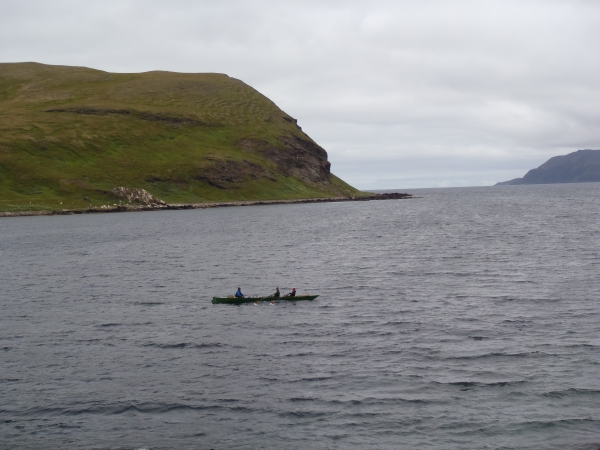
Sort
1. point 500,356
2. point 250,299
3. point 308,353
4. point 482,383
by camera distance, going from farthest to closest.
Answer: point 250,299
point 308,353
point 500,356
point 482,383

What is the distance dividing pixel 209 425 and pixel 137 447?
3.53m

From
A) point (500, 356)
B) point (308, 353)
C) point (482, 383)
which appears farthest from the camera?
point (308, 353)

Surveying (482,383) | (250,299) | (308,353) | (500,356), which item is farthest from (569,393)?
(250,299)

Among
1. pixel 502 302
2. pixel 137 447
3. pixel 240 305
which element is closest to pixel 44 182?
pixel 240 305

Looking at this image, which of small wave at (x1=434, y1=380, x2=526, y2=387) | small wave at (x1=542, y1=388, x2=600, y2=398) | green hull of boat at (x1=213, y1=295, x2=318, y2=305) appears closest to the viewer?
small wave at (x1=542, y1=388, x2=600, y2=398)

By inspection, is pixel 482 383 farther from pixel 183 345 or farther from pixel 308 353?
pixel 183 345

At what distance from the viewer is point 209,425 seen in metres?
29.3

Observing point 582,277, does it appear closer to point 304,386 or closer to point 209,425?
point 304,386

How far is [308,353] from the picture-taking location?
39.8 meters

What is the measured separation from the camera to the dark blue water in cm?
2869

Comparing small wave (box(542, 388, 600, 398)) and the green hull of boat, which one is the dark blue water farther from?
the green hull of boat

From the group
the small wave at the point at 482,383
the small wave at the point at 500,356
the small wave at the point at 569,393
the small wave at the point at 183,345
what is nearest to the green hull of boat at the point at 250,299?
the small wave at the point at 183,345

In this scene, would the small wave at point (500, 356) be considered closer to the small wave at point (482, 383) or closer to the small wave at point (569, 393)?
the small wave at point (482, 383)

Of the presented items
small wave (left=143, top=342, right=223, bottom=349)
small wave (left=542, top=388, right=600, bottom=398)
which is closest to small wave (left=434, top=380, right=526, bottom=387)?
small wave (left=542, top=388, right=600, bottom=398)
